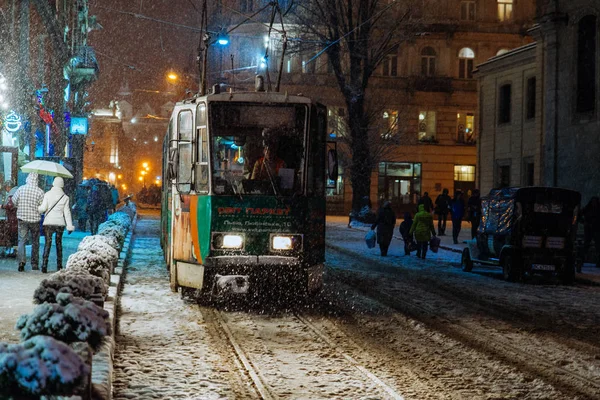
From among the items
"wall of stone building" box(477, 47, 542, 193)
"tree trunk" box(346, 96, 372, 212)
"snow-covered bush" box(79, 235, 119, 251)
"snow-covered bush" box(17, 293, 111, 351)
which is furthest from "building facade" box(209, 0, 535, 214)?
"snow-covered bush" box(17, 293, 111, 351)

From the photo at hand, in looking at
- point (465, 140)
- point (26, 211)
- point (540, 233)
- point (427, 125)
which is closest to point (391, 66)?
point (427, 125)

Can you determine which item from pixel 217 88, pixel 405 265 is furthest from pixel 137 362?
pixel 405 265

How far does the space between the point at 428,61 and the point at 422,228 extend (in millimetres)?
34809

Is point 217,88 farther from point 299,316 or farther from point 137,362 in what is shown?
point 137,362

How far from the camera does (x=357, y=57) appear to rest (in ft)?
126

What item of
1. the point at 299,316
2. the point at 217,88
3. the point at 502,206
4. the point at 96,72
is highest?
the point at 96,72

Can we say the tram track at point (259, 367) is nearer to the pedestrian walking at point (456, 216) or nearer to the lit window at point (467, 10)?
the pedestrian walking at point (456, 216)

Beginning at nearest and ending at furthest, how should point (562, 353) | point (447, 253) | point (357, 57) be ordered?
point (562, 353)
point (447, 253)
point (357, 57)

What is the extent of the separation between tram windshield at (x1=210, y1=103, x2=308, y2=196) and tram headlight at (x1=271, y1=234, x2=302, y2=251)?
625 millimetres

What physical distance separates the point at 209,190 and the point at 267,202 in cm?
85

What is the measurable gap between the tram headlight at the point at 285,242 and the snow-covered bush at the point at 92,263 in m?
2.39

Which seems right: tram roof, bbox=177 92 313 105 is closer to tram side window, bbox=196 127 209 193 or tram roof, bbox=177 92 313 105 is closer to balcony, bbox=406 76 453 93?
tram side window, bbox=196 127 209 193

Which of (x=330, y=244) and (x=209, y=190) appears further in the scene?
(x=330, y=244)

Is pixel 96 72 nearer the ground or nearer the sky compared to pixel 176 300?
nearer the sky
